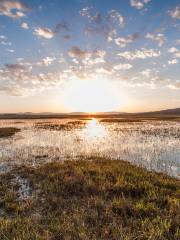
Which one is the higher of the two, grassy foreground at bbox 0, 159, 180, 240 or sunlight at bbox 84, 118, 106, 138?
grassy foreground at bbox 0, 159, 180, 240

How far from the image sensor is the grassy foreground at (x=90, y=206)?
619 centimetres

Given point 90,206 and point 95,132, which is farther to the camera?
point 95,132

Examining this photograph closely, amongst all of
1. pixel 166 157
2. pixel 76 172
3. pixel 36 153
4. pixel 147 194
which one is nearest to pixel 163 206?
pixel 147 194

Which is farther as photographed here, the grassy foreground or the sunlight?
the sunlight

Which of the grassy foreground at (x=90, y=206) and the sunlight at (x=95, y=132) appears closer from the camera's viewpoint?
the grassy foreground at (x=90, y=206)

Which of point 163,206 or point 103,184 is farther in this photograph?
point 103,184

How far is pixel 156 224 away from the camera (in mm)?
6586

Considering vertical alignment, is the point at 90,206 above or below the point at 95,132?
above

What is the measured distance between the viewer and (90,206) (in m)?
8.05

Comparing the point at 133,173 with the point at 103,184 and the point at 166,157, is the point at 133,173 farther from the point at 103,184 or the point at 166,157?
the point at 166,157

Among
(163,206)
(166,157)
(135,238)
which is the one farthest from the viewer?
(166,157)

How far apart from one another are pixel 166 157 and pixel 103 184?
351 inches

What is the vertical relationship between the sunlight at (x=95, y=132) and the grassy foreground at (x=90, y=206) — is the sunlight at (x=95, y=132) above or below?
below

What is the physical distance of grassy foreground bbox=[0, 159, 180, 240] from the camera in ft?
20.3
